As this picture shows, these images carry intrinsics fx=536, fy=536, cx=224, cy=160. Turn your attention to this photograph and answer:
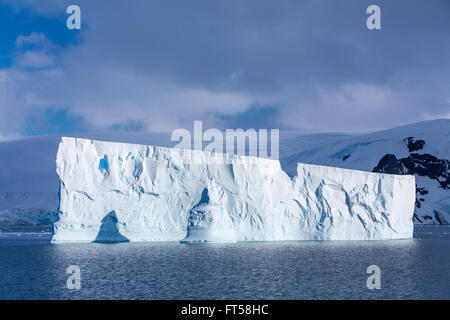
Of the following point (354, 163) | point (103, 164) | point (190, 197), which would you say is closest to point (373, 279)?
point (190, 197)

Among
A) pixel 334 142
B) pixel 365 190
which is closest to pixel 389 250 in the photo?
pixel 365 190

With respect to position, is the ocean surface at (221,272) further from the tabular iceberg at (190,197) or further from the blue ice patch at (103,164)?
the blue ice patch at (103,164)

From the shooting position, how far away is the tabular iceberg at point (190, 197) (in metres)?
24.3

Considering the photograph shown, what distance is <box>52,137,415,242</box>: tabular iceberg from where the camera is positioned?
79.7 feet

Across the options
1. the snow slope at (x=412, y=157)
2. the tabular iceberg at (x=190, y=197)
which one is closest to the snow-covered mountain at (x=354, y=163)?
the snow slope at (x=412, y=157)

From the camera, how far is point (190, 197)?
25.6 meters

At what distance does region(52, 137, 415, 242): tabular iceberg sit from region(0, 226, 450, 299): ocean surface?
3.36 ft

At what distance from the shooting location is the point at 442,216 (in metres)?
60.8

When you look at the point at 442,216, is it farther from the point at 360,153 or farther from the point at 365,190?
the point at 365,190

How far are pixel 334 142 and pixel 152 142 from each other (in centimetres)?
2687

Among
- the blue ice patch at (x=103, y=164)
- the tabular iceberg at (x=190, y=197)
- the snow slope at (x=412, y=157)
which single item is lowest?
the tabular iceberg at (x=190, y=197)

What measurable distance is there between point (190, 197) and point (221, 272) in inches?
343

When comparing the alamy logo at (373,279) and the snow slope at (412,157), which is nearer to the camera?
the alamy logo at (373,279)

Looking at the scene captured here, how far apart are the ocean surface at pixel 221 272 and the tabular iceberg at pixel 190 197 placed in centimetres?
103
